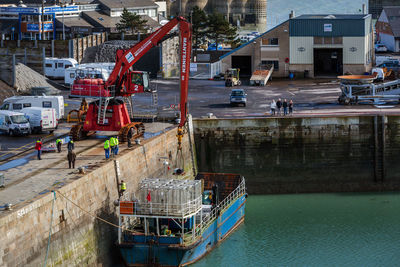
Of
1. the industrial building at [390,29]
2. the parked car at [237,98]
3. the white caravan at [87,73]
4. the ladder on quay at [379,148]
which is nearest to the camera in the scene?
the ladder on quay at [379,148]

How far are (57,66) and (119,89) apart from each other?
31.3 m

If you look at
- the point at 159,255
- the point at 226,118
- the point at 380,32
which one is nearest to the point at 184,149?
the point at 226,118

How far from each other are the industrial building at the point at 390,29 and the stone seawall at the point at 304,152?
6243 centimetres

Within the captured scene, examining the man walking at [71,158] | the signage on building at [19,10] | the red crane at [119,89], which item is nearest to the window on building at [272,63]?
the red crane at [119,89]

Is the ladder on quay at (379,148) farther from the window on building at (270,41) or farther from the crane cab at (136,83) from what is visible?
the window on building at (270,41)

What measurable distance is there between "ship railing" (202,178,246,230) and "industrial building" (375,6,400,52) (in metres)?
75.3

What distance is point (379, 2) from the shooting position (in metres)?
198

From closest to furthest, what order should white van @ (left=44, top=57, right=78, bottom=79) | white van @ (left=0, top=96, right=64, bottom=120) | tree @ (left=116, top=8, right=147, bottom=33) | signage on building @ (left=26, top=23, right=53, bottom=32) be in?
white van @ (left=0, top=96, right=64, bottom=120)
white van @ (left=44, top=57, right=78, bottom=79)
signage on building @ (left=26, top=23, right=53, bottom=32)
tree @ (left=116, top=8, right=147, bottom=33)

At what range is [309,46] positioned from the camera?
91500 mm

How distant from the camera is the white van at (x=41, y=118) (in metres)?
60.4

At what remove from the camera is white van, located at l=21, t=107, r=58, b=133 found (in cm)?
6038

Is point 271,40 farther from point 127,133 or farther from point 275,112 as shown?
point 127,133

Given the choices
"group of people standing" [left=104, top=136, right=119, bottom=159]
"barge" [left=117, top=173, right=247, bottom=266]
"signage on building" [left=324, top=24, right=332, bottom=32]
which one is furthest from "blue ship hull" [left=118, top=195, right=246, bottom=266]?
"signage on building" [left=324, top=24, right=332, bottom=32]

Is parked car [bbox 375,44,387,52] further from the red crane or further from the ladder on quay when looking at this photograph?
the red crane
